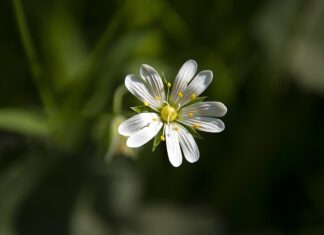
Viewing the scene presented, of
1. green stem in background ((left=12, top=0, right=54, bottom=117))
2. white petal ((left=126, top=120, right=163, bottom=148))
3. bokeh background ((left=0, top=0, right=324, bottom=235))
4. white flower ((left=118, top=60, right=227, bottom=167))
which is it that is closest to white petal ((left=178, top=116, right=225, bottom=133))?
white flower ((left=118, top=60, right=227, bottom=167))

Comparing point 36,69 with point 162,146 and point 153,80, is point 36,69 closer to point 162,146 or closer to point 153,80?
point 153,80

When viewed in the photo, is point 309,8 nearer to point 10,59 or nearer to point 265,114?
point 265,114

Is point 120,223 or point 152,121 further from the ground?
point 152,121

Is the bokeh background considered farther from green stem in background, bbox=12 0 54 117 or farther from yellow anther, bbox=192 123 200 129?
yellow anther, bbox=192 123 200 129

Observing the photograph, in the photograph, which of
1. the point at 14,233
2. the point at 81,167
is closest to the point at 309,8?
the point at 81,167

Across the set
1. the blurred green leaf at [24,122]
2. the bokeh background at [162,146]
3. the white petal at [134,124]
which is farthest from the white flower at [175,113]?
the blurred green leaf at [24,122]
